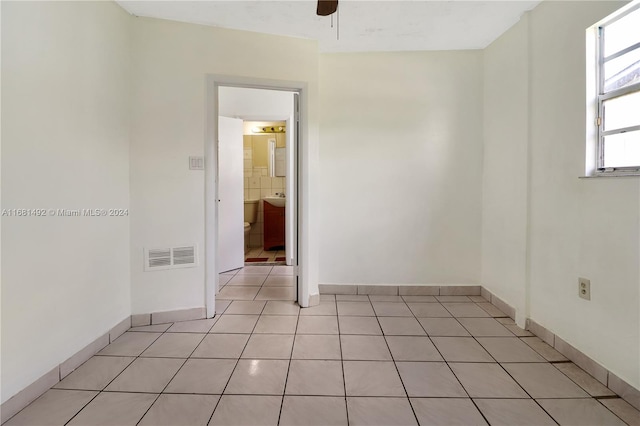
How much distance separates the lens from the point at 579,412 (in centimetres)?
142

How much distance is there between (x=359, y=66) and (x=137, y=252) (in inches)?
102

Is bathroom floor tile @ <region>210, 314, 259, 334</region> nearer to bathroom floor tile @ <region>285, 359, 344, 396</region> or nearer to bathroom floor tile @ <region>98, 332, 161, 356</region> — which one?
bathroom floor tile @ <region>98, 332, 161, 356</region>

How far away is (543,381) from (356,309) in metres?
1.37

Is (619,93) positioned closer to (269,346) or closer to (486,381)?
(486,381)

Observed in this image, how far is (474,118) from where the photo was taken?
292cm

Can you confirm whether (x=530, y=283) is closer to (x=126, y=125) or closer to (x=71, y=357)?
(x=71, y=357)

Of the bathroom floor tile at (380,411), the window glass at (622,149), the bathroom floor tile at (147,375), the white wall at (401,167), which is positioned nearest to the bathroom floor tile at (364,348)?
the bathroom floor tile at (380,411)

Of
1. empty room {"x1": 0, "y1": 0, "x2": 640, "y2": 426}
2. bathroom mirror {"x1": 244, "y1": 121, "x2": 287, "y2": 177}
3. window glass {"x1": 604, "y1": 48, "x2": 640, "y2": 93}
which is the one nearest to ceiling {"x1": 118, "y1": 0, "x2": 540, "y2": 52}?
empty room {"x1": 0, "y1": 0, "x2": 640, "y2": 426}

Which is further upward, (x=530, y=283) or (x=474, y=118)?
(x=474, y=118)

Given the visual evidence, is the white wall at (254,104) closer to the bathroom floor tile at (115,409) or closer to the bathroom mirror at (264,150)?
the bathroom mirror at (264,150)

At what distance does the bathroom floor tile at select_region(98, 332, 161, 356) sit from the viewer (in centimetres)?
195

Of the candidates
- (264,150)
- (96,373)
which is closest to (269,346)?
(96,373)

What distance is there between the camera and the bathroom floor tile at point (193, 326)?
2.26 m

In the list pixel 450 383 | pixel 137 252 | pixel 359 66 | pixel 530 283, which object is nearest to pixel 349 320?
pixel 450 383
